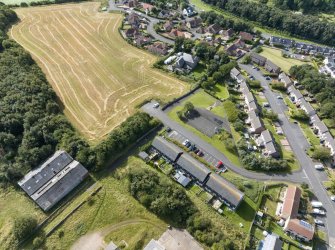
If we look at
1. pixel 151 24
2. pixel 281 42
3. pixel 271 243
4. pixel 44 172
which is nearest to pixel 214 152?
pixel 271 243

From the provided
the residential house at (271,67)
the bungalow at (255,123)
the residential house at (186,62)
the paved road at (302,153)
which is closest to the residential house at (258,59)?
the residential house at (271,67)

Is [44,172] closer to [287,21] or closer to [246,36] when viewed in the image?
[246,36]

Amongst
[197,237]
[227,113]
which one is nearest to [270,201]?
[197,237]

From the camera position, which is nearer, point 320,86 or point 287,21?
point 320,86

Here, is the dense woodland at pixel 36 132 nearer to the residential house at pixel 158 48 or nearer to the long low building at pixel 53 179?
the long low building at pixel 53 179

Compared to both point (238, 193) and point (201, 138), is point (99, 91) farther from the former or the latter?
point (238, 193)

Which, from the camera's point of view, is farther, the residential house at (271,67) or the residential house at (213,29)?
the residential house at (213,29)
